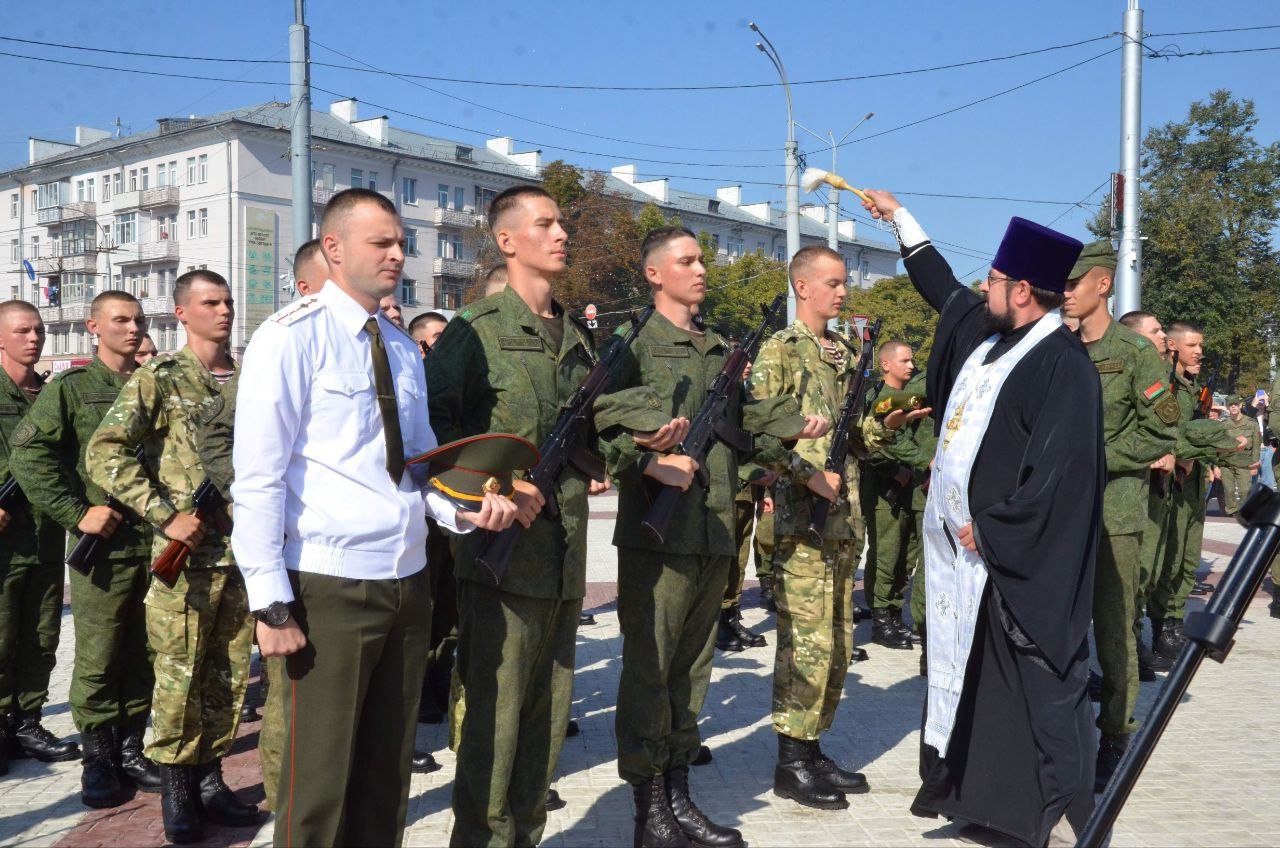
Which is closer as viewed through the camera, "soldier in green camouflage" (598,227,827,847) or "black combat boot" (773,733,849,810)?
"soldier in green camouflage" (598,227,827,847)

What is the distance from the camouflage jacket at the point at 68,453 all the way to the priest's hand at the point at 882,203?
378 cm

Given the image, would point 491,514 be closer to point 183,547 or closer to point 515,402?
point 515,402

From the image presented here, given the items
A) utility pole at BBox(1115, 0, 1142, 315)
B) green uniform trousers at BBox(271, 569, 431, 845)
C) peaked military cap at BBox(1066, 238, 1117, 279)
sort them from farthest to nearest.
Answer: utility pole at BBox(1115, 0, 1142, 315) → peaked military cap at BBox(1066, 238, 1117, 279) → green uniform trousers at BBox(271, 569, 431, 845)

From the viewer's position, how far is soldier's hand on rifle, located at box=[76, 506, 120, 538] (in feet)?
17.2

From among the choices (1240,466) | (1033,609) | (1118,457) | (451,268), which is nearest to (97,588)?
(1033,609)

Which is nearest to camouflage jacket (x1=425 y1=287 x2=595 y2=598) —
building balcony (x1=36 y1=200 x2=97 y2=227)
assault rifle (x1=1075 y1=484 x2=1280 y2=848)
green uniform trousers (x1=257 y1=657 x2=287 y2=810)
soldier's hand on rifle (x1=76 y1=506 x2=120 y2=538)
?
green uniform trousers (x1=257 y1=657 x2=287 y2=810)

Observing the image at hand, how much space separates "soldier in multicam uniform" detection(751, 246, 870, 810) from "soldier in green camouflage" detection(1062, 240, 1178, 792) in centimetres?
121

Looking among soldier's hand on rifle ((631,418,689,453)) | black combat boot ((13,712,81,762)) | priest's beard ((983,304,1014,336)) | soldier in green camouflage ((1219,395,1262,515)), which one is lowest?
A: black combat boot ((13,712,81,762))

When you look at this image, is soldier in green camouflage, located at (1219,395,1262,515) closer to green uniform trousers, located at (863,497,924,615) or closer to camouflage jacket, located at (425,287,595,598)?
green uniform trousers, located at (863,497,924,615)

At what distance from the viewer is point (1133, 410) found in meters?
6.05

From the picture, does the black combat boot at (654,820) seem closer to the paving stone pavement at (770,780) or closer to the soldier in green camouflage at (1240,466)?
the paving stone pavement at (770,780)

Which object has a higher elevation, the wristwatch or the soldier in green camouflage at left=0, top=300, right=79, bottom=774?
the wristwatch

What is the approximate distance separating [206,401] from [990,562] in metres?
3.35

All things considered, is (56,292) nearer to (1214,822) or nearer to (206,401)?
(206,401)
